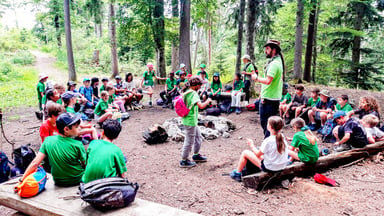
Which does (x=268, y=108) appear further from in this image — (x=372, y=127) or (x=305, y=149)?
(x=372, y=127)

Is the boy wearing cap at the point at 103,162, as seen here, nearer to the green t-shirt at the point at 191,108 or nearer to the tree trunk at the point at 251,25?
the green t-shirt at the point at 191,108

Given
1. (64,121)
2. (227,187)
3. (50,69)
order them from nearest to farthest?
(64,121)
(227,187)
(50,69)

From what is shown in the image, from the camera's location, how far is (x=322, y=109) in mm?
6727

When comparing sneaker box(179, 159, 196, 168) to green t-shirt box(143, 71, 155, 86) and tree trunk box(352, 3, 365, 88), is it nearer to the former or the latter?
green t-shirt box(143, 71, 155, 86)

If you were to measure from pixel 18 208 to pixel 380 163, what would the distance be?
5.83 meters

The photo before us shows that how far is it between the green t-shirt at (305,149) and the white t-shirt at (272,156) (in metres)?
0.54

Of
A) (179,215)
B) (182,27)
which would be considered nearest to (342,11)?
(182,27)

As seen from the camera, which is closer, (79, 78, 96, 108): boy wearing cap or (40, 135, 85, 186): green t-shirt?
(40, 135, 85, 186): green t-shirt

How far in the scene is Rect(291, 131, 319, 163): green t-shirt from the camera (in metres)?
4.11

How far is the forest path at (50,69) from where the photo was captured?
16.3 meters

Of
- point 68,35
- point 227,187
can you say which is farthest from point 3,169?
point 68,35

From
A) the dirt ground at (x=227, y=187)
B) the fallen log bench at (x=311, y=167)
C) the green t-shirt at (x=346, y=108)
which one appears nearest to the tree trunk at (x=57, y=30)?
the dirt ground at (x=227, y=187)

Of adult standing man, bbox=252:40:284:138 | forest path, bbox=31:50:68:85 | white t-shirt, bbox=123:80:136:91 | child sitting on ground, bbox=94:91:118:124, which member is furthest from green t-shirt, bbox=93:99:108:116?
forest path, bbox=31:50:68:85

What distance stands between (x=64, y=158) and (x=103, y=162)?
587 millimetres
